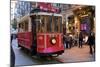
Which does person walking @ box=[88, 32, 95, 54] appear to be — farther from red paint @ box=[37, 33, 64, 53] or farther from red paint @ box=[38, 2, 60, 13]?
red paint @ box=[38, 2, 60, 13]

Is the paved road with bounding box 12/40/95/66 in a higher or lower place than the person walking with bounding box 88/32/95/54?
lower

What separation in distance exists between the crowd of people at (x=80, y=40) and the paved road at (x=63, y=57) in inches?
2.2

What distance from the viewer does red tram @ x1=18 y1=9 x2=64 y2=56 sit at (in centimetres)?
237

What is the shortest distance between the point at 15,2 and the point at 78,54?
43.7 inches

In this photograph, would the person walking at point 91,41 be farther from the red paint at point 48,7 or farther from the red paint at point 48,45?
the red paint at point 48,7

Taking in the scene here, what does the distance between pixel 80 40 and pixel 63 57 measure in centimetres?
35

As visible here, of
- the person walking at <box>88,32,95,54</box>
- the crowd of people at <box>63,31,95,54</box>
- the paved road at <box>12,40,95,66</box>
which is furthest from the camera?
the person walking at <box>88,32,95,54</box>

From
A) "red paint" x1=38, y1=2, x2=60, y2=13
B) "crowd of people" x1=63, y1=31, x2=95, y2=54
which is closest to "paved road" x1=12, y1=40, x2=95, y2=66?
"crowd of people" x1=63, y1=31, x2=95, y2=54

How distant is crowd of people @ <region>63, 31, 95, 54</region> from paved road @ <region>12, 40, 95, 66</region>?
6cm

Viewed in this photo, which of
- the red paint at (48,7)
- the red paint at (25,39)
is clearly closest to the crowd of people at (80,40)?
the red paint at (48,7)

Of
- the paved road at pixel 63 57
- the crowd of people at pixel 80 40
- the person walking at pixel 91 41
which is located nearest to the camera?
the paved road at pixel 63 57

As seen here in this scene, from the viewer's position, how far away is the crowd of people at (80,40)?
2.57 metres
